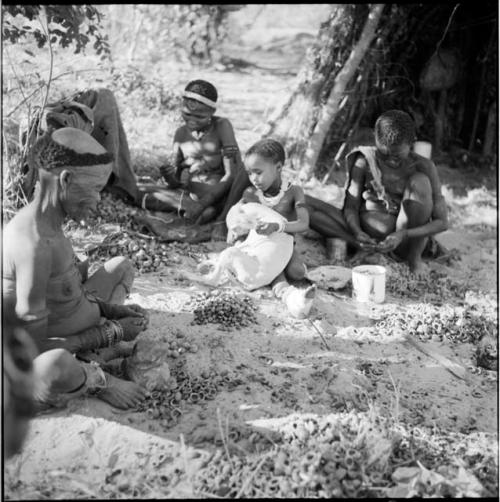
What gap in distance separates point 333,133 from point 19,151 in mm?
3294

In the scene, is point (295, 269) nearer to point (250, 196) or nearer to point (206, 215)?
point (250, 196)

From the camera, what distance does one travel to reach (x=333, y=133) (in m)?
6.69

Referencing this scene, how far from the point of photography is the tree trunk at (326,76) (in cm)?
610

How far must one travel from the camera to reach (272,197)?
4145mm

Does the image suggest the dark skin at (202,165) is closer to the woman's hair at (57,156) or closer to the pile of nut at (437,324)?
the pile of nut at (437,324)

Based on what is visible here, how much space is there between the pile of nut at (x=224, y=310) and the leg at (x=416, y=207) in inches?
55.8

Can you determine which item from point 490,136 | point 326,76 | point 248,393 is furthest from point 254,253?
point 490,136

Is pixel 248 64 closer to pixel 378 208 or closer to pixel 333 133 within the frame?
pixel 333 133

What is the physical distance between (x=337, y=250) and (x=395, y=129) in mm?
1008

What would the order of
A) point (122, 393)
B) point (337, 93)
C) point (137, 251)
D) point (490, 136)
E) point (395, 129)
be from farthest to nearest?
point (490, 136) < point (337, 93) < point (137, 251) < point (395, 129) < point (122, 393)

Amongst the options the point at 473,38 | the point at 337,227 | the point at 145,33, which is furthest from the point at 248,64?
the point at 337,227

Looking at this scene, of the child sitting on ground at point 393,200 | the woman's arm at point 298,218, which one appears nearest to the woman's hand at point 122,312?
the woman's arm at point 298,218

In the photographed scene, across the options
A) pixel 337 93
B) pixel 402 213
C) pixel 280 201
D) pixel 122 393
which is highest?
pixel 337 93

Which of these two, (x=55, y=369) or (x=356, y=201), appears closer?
(x=55, y=369)
